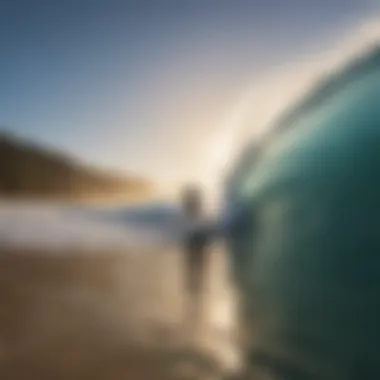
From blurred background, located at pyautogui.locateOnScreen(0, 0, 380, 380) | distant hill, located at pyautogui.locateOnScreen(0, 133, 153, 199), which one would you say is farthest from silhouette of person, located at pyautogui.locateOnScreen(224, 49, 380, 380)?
distant hill, located at pyautogui.locateOnScreen(0, 133, 153, 199)

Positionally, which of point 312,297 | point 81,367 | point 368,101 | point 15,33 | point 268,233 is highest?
point 15,33

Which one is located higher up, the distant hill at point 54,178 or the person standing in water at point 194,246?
the distant hill at point 54,178

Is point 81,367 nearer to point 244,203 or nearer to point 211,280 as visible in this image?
point 211,280

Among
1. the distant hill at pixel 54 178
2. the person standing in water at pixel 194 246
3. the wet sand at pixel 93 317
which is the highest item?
the distant hill at pixel 54 178

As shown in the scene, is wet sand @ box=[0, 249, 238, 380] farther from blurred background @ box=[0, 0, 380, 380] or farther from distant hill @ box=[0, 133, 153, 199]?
distant hill @ box=[0, 133, 153, 199]

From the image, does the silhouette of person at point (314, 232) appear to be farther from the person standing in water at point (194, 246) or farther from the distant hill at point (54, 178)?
the distant hill at point (54, 178)

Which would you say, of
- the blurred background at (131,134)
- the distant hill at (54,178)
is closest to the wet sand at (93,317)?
the blurred background at (131,134)

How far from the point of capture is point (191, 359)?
0.99 meters

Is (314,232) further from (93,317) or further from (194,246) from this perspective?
(93,317)

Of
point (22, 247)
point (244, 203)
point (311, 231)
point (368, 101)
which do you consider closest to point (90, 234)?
point (22, 247)

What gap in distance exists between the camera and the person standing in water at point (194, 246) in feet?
3.36

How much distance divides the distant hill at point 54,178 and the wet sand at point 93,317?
0.34ft

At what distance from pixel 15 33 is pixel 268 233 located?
0.56 meters

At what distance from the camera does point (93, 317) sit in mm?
1006
